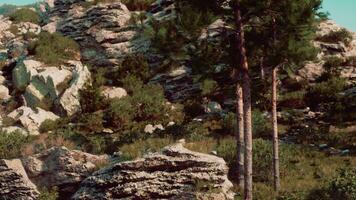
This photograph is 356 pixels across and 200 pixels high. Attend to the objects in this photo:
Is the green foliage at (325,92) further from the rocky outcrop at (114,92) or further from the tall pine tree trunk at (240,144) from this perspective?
the tall pine tree trunk at (240,144)

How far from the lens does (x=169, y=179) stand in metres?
17.2

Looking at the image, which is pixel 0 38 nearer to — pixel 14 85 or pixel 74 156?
pixel 14 85

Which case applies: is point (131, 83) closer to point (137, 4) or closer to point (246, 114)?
point (137, 4)

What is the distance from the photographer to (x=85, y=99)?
3516cm

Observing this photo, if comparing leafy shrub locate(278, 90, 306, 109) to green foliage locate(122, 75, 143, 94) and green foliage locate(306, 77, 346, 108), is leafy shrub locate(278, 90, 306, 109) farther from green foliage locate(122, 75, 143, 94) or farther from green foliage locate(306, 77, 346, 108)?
green foliage locate(122, 75, 143, 94)

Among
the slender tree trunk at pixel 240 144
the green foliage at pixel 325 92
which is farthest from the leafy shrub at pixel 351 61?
the slender tree trunk at pixel 240 144

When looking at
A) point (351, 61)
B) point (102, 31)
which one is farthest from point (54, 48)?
point (351, 61)

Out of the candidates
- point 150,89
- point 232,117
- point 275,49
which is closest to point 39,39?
point 150,89

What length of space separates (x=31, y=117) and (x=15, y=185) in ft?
48.4

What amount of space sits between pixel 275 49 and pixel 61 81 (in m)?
23.3

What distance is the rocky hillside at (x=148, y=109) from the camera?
17.9 m

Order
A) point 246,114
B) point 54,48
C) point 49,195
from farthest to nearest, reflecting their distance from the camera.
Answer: point 54,48, point 49,195, point 246,114

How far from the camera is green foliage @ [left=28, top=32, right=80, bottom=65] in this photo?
43.0 m

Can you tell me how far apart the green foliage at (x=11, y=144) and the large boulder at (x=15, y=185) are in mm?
3913
